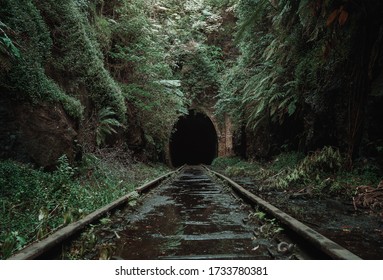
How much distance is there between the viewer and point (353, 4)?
5.04 metres

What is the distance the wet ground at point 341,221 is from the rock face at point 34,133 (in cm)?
426

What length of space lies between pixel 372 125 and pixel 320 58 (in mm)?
1742

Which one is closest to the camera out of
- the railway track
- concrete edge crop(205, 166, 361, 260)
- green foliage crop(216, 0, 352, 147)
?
concrete edge crop(205, 166, 361, 260)

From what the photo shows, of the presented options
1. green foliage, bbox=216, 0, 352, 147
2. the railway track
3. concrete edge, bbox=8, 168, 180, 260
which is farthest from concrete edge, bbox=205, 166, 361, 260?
green foliage, bbox=216, 0, 352, 147

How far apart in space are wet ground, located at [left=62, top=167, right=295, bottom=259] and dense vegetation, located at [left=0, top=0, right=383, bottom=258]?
A: 542 mm

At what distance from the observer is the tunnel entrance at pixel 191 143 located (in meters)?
32.6

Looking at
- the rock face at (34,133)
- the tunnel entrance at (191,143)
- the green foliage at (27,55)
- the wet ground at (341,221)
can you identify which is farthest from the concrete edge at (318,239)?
the tunnel entrance at (191,143)

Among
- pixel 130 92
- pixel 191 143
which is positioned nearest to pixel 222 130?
pixel 130 92

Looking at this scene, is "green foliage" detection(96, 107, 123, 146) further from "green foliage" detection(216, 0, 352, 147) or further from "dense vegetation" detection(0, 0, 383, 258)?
"green foliage" detection(216, 0, 352, 147)

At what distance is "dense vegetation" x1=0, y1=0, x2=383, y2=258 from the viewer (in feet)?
15.0

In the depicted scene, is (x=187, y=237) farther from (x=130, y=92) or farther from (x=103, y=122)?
(x=130, y=92)

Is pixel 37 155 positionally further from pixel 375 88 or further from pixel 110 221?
pixel 375 88

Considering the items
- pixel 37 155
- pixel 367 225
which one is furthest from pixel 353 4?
pixel 37 155
